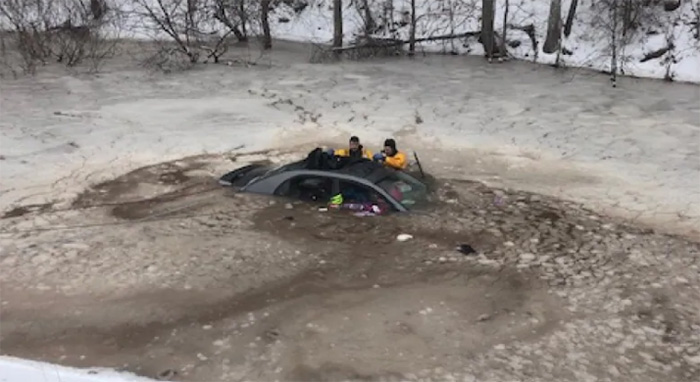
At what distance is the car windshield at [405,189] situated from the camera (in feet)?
40.1

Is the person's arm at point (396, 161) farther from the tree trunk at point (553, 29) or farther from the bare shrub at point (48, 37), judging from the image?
the bare shrub at point (48, 37)

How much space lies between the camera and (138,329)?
9.30 m

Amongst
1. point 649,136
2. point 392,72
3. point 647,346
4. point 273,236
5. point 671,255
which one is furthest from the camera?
point 392,72

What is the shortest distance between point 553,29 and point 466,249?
1588 cm

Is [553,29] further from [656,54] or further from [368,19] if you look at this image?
[368,19]

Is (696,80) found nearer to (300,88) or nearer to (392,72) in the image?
(392,72)

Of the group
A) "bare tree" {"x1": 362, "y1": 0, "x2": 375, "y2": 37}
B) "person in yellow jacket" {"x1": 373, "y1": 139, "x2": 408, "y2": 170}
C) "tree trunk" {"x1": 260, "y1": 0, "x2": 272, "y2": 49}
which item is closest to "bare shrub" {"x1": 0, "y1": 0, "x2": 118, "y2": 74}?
"tree trunk" {"x1": 260, "y1": 0, "x2": 272, "y2": 49}

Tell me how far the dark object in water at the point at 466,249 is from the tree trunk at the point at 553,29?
611 inches

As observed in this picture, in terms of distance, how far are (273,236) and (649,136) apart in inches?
374

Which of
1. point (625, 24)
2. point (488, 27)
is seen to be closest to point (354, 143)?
point (488, 27)

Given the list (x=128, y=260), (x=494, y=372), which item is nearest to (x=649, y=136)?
(x=494, y=372)

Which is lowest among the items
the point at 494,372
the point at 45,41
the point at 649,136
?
the point at 494,372

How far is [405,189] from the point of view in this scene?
1251 cm

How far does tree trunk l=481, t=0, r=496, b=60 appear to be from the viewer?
84.3 ft
